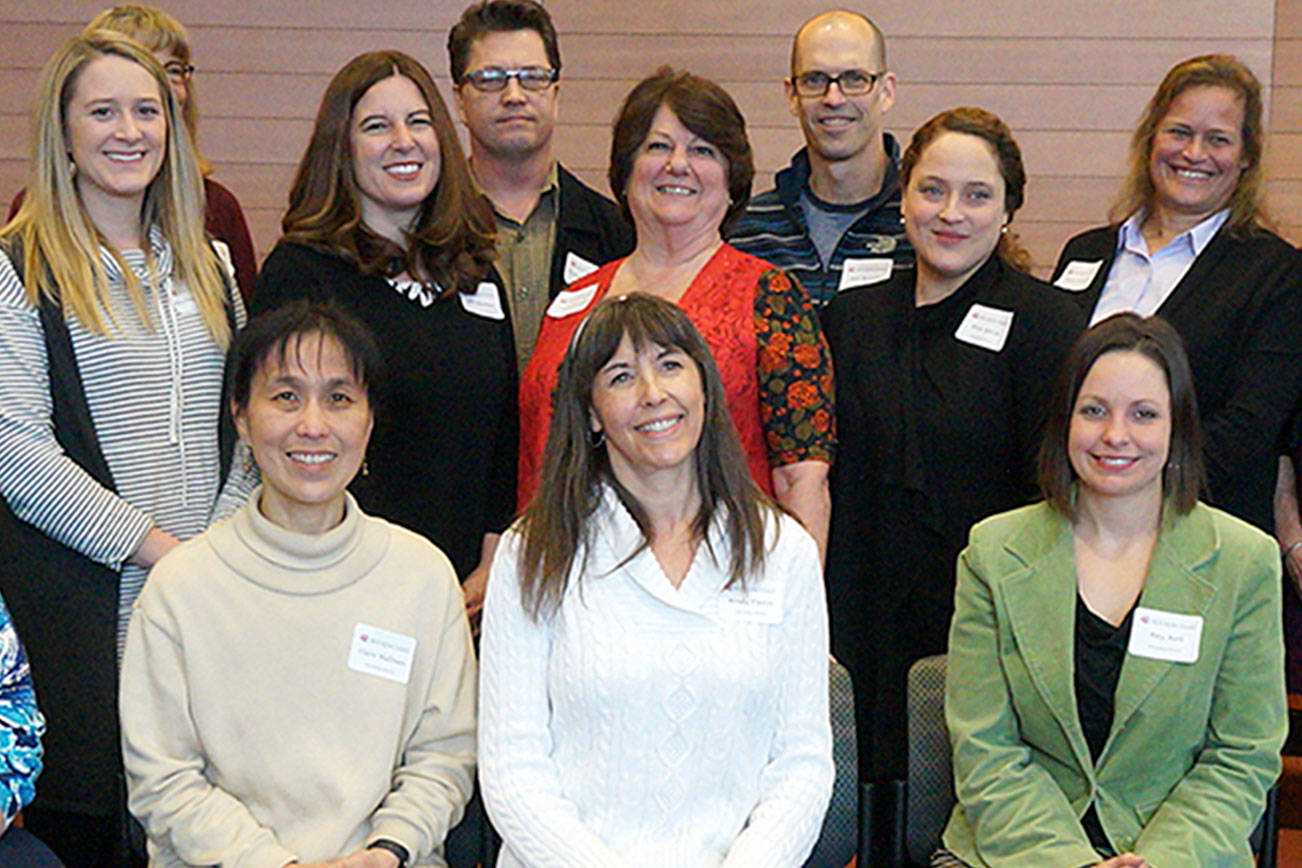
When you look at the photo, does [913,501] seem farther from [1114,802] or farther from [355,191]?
[355,191]

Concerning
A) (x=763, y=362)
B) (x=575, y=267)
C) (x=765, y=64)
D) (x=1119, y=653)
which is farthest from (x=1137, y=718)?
(x=765, y=64)

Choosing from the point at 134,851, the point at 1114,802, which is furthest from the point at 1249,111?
the point at 134,851

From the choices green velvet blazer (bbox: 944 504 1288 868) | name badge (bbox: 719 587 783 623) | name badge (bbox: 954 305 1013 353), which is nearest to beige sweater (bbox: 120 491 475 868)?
name badge (bbox: 719 587 783 623)

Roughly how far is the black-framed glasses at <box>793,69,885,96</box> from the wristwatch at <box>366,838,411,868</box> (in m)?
1.94

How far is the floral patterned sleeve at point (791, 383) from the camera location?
266cm

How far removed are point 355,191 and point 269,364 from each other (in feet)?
1.90

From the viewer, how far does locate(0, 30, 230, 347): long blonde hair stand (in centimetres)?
260

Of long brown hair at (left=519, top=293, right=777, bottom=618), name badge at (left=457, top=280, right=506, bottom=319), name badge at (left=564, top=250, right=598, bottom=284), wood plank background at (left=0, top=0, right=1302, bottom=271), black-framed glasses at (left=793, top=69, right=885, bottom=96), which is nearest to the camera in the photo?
long brown hair at (left=519, top=293, right=777, bottom=618)

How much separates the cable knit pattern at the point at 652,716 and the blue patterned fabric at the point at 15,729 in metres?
0.66

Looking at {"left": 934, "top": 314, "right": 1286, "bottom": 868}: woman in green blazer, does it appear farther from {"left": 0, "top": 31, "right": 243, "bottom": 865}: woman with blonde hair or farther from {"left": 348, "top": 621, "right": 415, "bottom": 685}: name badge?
{"left": 0, "top": 31, "right": 243, "bottom": 865}: woman with blonde hair

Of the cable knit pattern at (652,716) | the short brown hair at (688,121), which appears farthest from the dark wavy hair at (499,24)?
the cable knit pattern at (652,716)

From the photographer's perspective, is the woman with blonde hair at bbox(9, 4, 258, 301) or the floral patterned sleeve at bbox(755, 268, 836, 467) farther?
the woman with blonde hair at bbox(9, 4, 258, 301)

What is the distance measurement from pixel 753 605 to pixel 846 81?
1.53 meters

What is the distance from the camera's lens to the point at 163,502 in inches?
104
